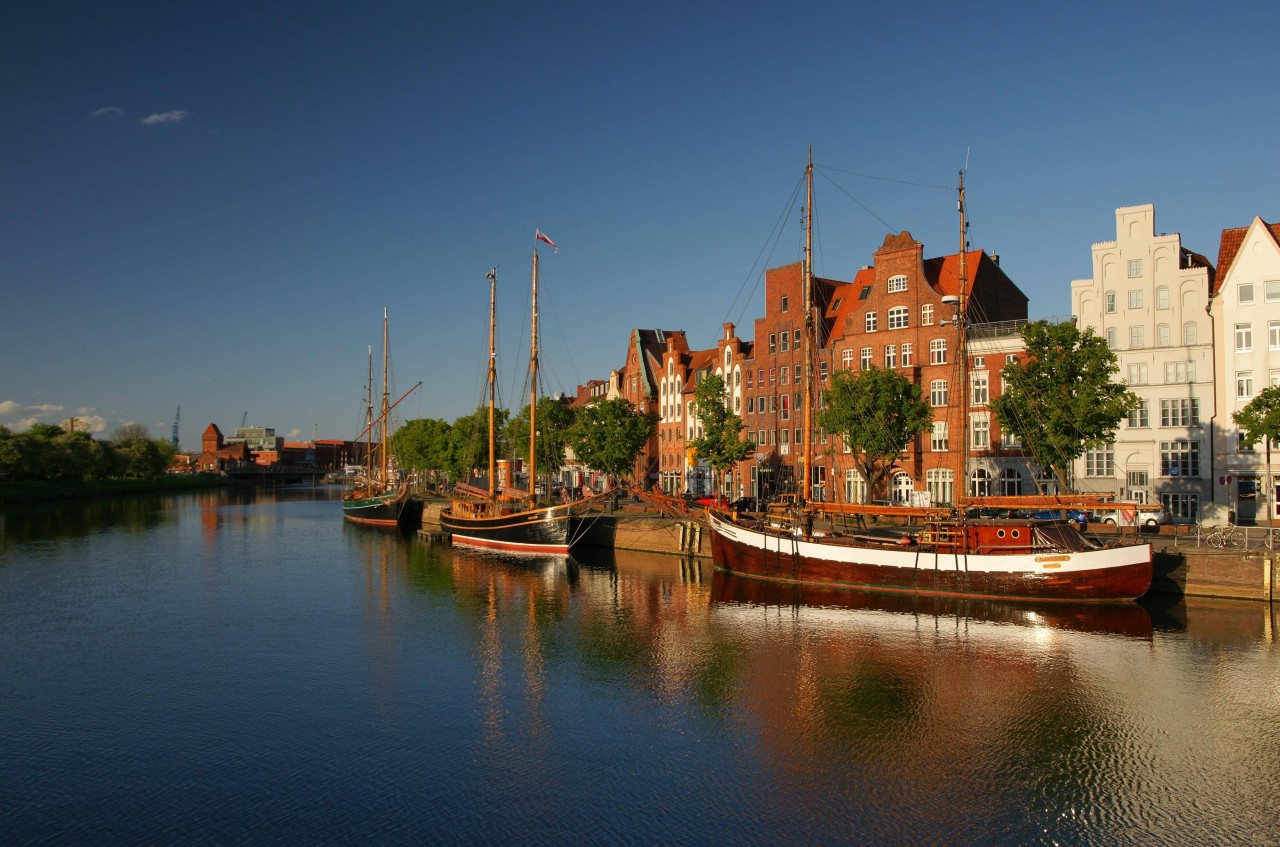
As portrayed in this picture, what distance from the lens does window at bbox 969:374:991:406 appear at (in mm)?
66562

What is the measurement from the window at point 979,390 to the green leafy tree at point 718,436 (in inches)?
723

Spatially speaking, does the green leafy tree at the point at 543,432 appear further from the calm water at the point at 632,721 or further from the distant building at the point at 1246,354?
the distant building at the point at 1246,354

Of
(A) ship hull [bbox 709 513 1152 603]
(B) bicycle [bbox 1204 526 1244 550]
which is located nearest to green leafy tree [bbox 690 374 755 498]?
(A) ship hull [bbox 709 513 1152 603]

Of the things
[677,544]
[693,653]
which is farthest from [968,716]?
[677,544]

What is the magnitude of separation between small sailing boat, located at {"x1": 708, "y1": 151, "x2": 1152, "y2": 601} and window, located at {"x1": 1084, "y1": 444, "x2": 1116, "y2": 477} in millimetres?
20639

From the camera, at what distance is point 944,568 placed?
42.9 metres

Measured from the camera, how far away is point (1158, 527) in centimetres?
4900

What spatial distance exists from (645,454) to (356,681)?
8003 centimetres

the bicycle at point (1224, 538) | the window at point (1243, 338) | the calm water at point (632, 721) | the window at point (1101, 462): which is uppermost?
the window at point (1243, 338)

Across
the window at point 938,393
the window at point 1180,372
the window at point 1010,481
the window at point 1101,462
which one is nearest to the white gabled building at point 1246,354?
the window at point 1180,372

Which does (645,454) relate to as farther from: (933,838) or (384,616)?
(933,838)

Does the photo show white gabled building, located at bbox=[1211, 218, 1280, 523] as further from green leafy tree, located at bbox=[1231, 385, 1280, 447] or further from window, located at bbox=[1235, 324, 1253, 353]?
green leafy tree, located at bbox=[1231, 385, 1280, 447]

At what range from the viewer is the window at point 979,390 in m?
66.6

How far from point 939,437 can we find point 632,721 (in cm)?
5029
